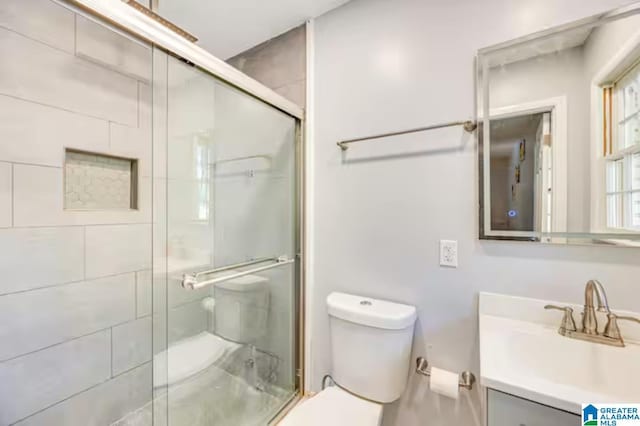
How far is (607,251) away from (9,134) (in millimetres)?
2280

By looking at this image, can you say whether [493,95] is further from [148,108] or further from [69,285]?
[69,285]

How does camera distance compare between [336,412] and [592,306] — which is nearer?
[592,306]

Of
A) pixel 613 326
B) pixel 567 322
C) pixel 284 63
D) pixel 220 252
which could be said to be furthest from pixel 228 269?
pixel 613 326

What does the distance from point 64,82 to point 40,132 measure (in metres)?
0.26

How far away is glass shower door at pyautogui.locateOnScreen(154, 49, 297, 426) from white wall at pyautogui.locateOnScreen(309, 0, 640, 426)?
0.24m

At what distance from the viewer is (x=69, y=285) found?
1.25 meters

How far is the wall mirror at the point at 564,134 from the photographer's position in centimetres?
95

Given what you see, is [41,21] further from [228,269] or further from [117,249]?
[228,269]

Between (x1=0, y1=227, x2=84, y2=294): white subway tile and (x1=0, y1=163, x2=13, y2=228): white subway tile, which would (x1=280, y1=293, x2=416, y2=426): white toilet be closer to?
(x1=0, y1=227, x2=84, y2=294): white subway tile

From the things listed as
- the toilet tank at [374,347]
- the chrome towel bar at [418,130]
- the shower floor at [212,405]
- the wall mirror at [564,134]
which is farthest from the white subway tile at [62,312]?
the wall mirror at [564,134]

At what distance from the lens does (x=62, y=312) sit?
4.02 feet

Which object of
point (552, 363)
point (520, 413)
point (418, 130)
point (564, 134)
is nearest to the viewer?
point (520, 413)

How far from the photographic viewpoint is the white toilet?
119cm

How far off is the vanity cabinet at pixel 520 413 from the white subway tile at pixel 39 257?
66.6 inches
